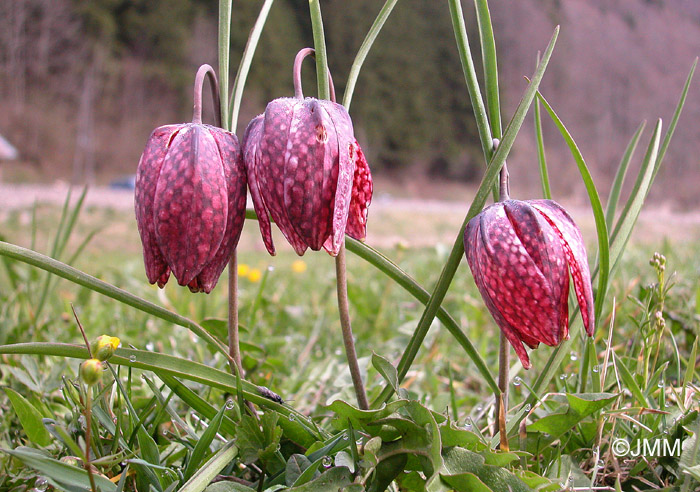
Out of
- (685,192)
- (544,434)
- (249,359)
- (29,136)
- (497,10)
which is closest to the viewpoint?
(544,434)

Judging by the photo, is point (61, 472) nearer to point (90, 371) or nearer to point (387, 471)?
point (90, 371)

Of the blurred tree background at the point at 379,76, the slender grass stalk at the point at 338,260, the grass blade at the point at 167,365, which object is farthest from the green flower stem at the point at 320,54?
the blurred tree background at the point at 379,76

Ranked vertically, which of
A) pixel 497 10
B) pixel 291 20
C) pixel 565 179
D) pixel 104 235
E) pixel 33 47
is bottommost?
pixel 104 235

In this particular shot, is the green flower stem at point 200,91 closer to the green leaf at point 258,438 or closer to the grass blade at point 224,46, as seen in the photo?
the grass blade at point 224,46

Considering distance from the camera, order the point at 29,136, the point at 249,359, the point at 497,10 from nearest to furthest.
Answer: the point at 249,359
the point at 29,136
the point at 497,10

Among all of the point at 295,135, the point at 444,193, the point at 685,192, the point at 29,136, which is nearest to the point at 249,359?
the point at 295,135

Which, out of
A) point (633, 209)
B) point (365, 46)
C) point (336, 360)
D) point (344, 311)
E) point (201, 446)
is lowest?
point (336, 360)

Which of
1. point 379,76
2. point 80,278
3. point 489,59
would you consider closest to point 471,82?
point 489,59

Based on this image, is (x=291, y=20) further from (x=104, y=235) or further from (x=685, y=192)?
(x=685, y=192)
